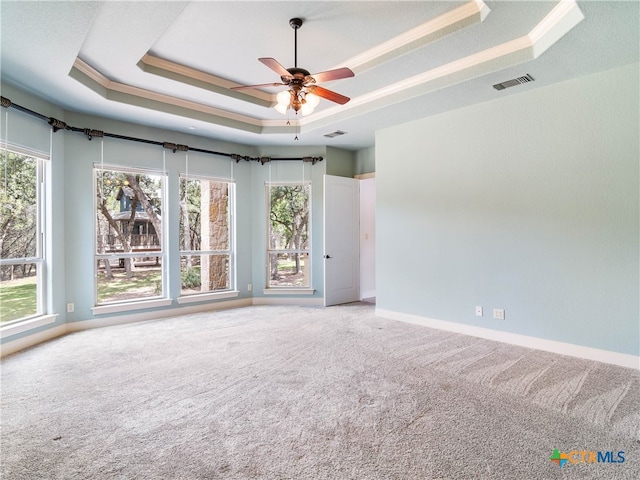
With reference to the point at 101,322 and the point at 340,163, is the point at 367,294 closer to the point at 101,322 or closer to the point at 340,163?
the point at 340,163

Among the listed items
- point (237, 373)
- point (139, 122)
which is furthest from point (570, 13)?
A: point (139, 122)

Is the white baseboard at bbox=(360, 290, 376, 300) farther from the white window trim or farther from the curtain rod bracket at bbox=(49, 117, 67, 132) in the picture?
the curtain rod bracket at bbox=(49, 117, 67, 132)

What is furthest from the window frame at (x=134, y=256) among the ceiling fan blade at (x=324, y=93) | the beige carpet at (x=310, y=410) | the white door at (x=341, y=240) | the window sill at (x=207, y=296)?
the ceiling fan blade at (x=324, y=93)

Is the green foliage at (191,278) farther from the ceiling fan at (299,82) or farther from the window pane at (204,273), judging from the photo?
the ceiling fan at (299,82)

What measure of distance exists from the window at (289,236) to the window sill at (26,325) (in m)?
3.09

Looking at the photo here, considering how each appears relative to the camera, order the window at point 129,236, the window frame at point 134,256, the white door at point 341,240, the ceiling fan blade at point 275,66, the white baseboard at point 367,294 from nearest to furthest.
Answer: the ceiling fan blade at point 275,66, the window frame at point 134,256, the window at point 129,236, the white door at point 341,240, the white baseboard at point 367,294

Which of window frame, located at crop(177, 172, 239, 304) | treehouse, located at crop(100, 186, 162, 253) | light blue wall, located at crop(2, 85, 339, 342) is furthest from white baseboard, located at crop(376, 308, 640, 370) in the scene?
treehouse, located at crop(100, 186, 162, 253)

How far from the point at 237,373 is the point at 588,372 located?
9.90ft

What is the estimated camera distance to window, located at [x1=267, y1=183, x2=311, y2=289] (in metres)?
6.21

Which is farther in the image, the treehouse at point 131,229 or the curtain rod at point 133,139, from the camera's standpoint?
the treehouse at point 131,229

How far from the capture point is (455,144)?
4316mm

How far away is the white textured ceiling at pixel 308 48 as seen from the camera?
2627mm

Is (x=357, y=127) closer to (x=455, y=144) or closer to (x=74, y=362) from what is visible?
(x=455, y=144)

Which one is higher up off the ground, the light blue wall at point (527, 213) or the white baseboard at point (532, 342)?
the light blue wall at point (527, 213)
